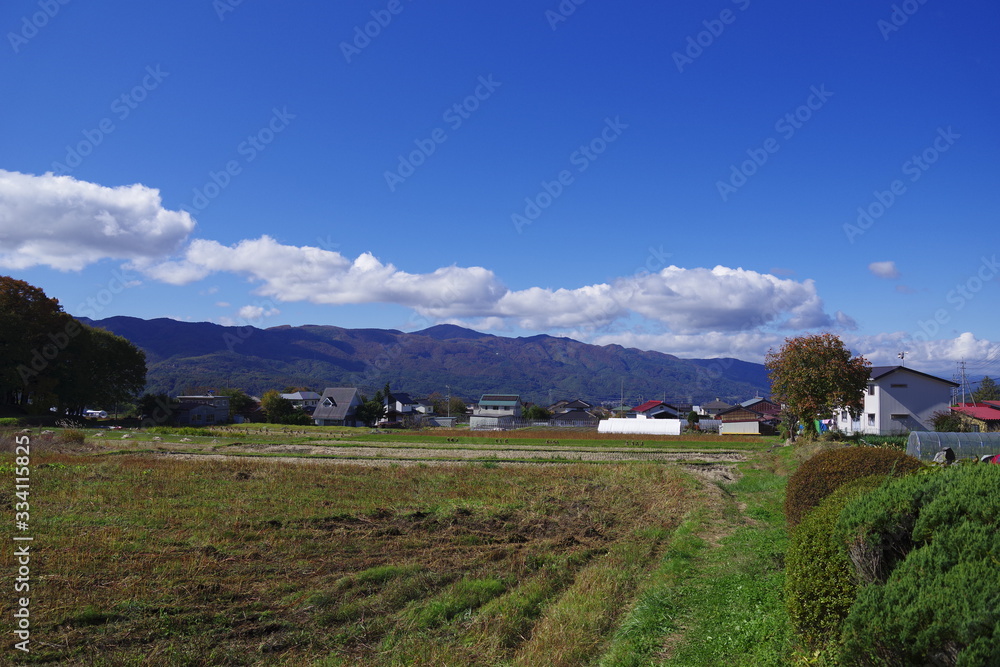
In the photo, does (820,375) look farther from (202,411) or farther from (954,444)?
(202,411)

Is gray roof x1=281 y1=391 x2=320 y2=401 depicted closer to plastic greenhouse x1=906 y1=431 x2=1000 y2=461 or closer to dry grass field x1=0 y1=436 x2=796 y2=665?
dry grass field x1=0 y1=436 x2=796 y2=665

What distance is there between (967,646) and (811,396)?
40.2m

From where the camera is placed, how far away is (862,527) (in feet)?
17.9

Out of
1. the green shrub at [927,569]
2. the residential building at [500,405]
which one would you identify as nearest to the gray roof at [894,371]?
the green shrub at [927,569]

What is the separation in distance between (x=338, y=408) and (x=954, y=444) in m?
91.4

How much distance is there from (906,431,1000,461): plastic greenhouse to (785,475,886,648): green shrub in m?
25.3

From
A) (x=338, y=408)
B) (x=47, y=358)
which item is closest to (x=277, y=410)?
(x=338, y=408)

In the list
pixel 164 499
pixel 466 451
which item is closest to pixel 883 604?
pixel 164 499

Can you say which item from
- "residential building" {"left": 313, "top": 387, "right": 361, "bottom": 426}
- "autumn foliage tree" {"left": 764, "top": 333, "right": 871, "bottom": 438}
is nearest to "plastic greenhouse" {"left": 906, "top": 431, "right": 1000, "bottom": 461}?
"autumn foliage tree" {"left": 764, "top": 333, "right": 871, "bottom": 438}

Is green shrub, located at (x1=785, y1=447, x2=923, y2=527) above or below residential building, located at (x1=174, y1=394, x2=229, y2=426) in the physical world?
above

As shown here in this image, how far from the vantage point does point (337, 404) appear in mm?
105062

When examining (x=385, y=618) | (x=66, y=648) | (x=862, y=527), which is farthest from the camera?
(x=385, y=618)

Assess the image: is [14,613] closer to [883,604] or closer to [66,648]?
Result: [66,648]

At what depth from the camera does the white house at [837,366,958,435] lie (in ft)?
156
